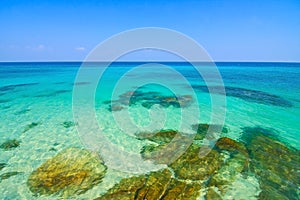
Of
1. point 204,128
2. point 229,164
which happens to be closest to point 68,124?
point 204,128

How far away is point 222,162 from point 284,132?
19.0 feet

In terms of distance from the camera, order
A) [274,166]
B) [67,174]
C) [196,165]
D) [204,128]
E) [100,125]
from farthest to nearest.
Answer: [100,125], [204,128], [274,166], [196,165], [67,174]

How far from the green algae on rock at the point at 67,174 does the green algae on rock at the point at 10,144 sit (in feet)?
7.88

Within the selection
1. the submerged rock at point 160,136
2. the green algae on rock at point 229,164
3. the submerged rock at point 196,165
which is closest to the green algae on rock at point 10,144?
the submerged rock at point 160,136

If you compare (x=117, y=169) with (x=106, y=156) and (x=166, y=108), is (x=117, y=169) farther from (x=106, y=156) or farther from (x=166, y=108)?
(x=166, y=108)

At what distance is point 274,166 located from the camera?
771cm

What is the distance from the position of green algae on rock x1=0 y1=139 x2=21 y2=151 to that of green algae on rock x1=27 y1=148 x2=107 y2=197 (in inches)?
94.5

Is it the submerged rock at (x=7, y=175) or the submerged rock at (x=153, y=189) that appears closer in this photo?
the submerged rock at (x=153, y=189)

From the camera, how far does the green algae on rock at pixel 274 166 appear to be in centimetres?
636

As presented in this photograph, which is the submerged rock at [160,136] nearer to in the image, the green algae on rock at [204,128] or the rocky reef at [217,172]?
the rocky reef at [217,172]

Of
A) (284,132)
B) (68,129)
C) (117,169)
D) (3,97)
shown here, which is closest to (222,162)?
(117,169)

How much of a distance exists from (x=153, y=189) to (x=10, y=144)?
709 centimetres

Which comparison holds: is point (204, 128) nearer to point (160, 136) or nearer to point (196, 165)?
point (160, 136)

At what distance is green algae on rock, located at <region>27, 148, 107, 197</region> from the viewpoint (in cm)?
628
